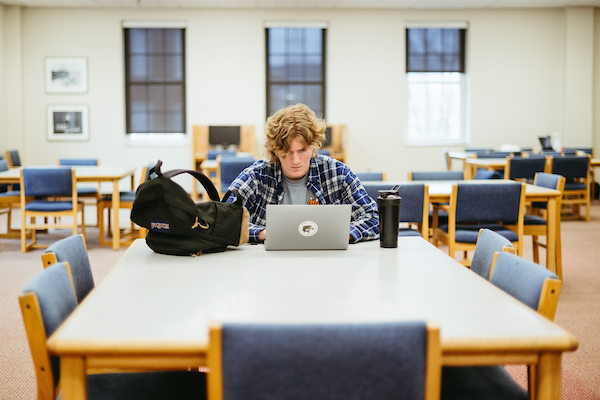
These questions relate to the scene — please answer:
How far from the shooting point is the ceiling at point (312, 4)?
331 inches

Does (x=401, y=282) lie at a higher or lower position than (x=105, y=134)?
lower

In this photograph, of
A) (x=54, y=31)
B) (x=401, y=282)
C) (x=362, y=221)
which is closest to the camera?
(x=401, y=282)

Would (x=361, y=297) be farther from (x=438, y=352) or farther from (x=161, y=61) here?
(x=161, y=61)

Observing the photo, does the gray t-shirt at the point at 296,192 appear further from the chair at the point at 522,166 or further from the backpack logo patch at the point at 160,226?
the chair at the point at 522,166

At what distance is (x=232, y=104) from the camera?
8898 millimetres

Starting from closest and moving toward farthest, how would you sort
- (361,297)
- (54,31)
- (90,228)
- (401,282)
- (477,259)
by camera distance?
(361,297)
(401,282)
(477,259)
(90,228)
(54,31)

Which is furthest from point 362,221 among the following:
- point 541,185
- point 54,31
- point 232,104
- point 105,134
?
point 54,31

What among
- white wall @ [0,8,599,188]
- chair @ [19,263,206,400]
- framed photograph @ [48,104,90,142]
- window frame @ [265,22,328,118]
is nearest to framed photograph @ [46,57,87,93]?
white wall @ [0,8,599,188]

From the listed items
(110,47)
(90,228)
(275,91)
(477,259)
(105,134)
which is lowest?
(90,228)

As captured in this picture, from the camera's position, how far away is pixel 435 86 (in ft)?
30.5

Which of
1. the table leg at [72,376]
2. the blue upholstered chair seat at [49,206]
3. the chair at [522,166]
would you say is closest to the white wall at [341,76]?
the chair at [522,166]

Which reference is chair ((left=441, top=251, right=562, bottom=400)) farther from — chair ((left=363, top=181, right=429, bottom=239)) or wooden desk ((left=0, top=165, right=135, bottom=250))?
wooden desk ((left=0, top=165, right=135, bottom=250))

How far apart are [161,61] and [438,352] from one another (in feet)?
28.7

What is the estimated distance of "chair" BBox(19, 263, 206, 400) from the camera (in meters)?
1.23
